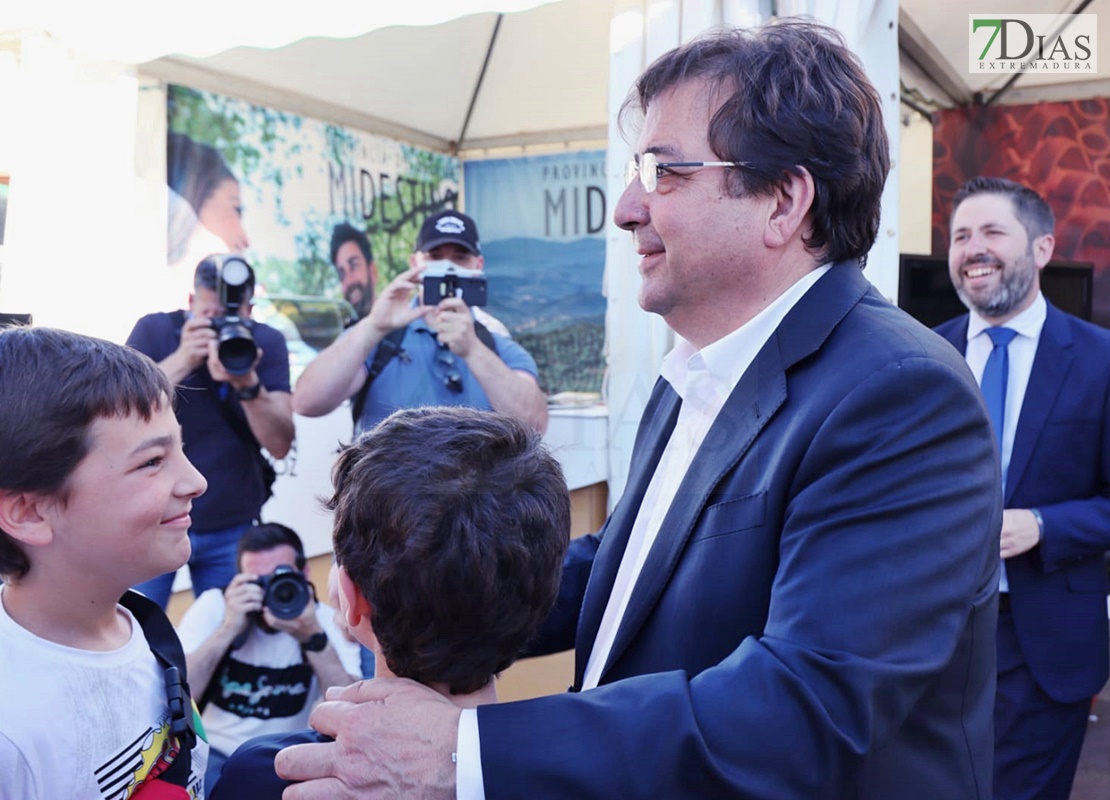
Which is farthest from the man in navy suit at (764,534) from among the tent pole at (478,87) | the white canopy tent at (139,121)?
the tent pole at (478,87)

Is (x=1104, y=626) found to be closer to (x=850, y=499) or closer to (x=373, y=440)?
(x=850, y=499)

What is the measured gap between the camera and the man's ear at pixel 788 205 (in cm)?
129

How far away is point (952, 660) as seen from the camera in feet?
3.63

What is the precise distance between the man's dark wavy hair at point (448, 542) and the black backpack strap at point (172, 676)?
473 mm

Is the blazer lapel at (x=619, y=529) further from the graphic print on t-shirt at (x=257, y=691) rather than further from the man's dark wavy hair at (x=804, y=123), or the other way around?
the graphic print on t-shirt at (x=257, y=691)

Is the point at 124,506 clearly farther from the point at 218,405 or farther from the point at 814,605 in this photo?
the point at 218,405

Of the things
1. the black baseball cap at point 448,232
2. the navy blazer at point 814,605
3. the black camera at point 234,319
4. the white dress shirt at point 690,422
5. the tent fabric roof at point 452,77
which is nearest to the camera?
the navy blazer at point 814,605

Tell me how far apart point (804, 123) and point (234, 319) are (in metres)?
2.04

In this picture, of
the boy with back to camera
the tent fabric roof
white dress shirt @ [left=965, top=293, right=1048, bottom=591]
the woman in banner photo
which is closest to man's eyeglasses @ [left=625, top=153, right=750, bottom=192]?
the boy with back to camera

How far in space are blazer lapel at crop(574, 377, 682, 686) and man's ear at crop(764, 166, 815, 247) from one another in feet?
1.07

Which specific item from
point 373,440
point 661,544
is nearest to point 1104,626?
point 661,544

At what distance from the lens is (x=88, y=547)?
133cm

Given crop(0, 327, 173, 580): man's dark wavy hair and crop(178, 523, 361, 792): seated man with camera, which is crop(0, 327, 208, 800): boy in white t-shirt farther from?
crop(178, 523, 361, 792): seated man with camera

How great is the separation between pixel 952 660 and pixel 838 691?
24 centimetres
